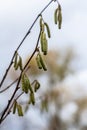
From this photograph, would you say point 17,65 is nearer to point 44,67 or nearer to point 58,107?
point 44,67

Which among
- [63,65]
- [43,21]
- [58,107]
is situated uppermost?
[63,65]

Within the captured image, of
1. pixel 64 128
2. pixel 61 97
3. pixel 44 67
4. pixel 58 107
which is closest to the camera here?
pixel 44 67

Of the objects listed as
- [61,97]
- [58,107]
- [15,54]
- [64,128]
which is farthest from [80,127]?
[15,54]

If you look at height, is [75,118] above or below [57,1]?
above

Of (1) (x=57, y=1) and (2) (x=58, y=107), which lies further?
(2) (x=58, y=107)

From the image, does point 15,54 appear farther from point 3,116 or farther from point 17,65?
point 3,116

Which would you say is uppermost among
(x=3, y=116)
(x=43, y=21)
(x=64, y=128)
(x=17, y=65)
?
(x=64, y=128)

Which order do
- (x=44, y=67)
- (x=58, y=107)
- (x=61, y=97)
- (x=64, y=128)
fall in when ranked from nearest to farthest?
1. (x=44, y=67)
2. (x=64, y=128)
3. (x=58, y=107)
4. (x=61, y=97)

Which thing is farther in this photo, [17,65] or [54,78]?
[54,78]

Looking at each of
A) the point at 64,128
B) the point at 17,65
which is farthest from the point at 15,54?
the point at 64,128
